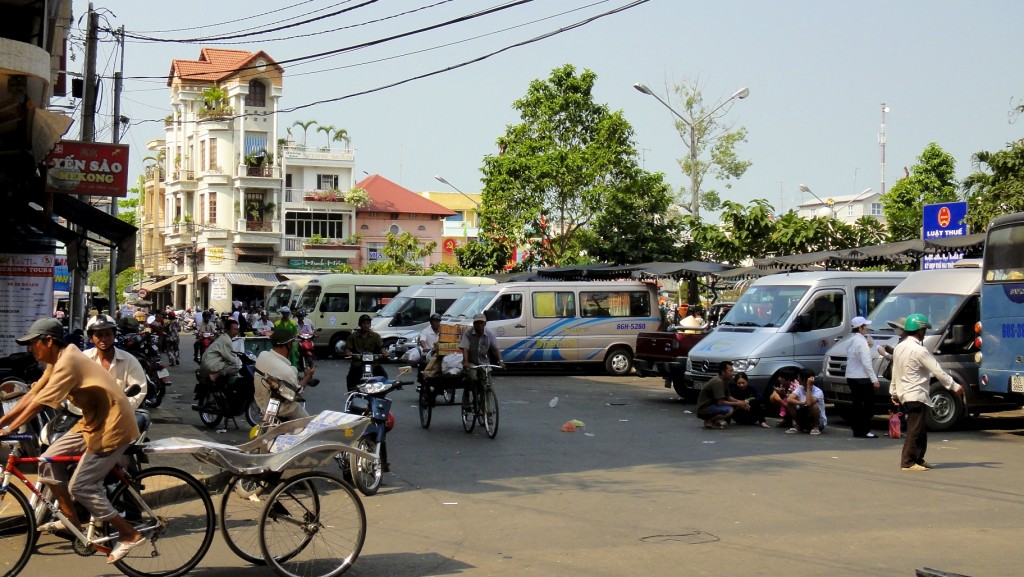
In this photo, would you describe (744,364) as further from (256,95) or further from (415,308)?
(256,95)

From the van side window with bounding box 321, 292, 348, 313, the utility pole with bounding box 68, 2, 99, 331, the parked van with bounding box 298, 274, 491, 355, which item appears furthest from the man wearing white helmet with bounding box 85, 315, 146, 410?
the van side window with bounding box 321, 292, 348, 313

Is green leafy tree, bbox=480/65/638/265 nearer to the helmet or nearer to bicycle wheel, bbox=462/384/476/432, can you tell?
bicycle wheel, bbox=462/384/476/432

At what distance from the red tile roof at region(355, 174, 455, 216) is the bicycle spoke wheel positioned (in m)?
65.8

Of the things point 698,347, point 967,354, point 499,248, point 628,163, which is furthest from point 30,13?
point 499,248

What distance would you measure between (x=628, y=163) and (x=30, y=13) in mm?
24915

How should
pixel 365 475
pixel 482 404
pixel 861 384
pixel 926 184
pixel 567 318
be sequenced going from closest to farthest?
pixel 365 475 < pixel 482 404 < pixel 861 384 < pixel 567 318 < pixel 926 184

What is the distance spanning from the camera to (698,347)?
1803cm

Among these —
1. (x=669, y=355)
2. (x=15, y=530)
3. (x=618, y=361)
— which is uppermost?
(x=669, y=355)

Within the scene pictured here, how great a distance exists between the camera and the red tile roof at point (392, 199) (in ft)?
241

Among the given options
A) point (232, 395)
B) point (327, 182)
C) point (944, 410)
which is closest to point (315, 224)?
point (327, 182)

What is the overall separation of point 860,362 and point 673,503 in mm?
6152

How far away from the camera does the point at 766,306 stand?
18.5 meters

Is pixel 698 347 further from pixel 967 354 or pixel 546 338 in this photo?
pixel 546 338

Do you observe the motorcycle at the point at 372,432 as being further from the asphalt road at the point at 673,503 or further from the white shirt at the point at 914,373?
the white shirt at the point at 914,373
